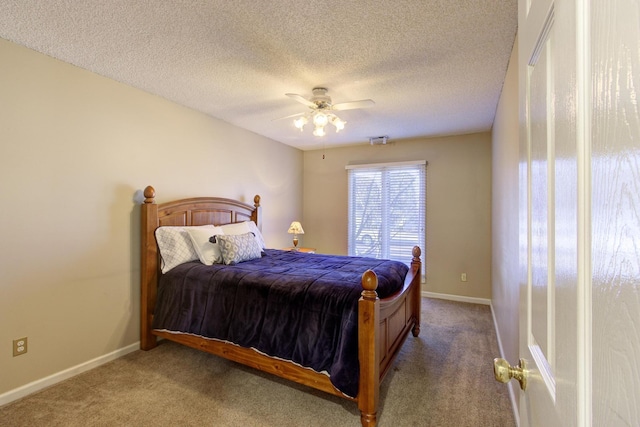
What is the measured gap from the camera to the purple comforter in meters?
1.94

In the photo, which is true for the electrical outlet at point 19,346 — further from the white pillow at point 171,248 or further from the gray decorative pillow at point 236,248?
the gray decorative pillow at point 236,248

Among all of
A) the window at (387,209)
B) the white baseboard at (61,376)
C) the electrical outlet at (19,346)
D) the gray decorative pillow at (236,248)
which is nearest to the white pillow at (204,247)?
the gray decorative pillow at (236,248)

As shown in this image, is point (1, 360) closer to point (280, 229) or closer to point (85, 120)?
point (85, 120)

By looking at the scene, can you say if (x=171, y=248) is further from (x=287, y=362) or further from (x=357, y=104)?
(x=357, y=104)

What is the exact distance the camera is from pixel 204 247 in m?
2.96

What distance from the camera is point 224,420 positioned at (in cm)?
192

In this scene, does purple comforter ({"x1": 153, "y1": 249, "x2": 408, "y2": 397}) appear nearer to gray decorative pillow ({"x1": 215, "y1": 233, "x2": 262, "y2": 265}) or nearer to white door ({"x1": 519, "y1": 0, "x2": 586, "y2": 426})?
gray decorative pillow ({"x1": 215, "y1": 233, "x2": 262, "y2": 265})

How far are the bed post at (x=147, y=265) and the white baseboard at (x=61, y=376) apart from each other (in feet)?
0.57

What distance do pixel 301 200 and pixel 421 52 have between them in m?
3.73

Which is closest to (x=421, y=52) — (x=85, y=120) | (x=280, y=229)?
(x=85, y=120)

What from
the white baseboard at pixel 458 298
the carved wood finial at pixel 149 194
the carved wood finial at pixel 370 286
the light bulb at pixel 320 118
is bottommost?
the white baseboard at pixel 458 298

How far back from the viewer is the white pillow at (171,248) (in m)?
2.89

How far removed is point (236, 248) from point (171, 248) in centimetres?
62

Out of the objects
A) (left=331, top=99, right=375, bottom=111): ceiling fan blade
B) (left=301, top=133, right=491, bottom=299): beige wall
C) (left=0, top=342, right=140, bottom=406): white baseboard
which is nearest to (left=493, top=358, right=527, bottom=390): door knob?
(left=331, top=99, right=375, bottom=111): ceiling fan blade
